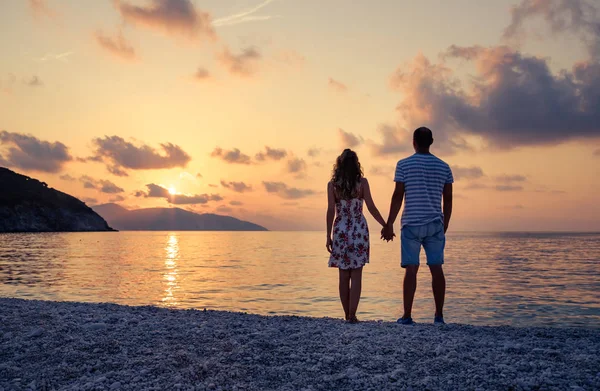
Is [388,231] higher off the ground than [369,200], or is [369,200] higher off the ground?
[369,200]

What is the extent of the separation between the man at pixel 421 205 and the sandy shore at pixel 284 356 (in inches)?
47.0

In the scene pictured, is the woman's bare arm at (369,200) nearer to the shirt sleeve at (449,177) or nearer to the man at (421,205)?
the man at (421,205)

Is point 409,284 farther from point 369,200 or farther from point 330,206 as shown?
point 330,206

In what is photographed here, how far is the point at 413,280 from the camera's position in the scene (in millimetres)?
7797

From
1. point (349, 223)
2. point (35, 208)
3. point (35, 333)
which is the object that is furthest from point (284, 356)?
point (35, 208)

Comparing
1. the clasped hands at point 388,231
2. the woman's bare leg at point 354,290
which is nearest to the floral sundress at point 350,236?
the woman's bare leg at point 354,290

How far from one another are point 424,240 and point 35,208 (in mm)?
188169

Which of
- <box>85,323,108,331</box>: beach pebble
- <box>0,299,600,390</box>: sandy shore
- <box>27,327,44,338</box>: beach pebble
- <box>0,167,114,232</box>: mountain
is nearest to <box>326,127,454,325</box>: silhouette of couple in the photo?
<box>0,299,600,390</box>: sandy shore

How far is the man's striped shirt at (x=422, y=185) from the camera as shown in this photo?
760 cm

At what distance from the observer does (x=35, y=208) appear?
16700cm

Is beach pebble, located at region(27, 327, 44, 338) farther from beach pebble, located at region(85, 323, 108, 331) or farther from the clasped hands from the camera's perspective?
the clasped hands

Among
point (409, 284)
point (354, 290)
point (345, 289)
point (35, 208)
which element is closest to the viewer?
point (409, 284)

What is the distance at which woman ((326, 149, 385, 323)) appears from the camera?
800cm

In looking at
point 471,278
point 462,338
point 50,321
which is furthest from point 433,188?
point 471,278
